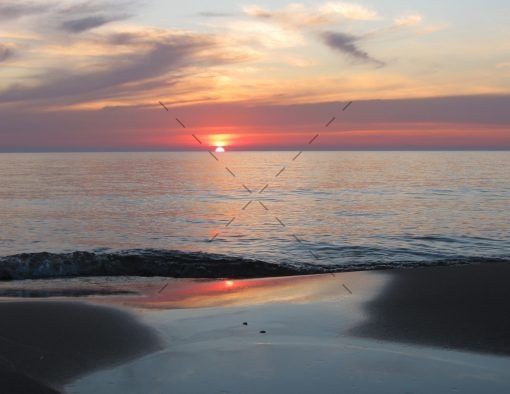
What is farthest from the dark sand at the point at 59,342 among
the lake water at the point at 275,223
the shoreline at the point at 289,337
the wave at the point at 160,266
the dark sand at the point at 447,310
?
the lake water at the point at 275,223

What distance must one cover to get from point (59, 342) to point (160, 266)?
879cm

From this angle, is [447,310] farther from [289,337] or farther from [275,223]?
[275,223]

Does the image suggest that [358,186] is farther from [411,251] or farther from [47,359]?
[47,359]

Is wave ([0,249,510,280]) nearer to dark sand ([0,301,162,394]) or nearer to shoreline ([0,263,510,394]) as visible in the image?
shoreline ([0,263,510,394])

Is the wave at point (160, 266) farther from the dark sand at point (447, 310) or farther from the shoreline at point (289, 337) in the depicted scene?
the dark sand at point (447, 310)

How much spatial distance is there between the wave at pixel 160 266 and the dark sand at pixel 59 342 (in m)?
5.60

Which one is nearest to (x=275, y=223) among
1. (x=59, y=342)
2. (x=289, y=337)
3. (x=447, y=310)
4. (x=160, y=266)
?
(x=160, y=266)

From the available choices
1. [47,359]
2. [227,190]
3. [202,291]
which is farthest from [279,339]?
[227,190]

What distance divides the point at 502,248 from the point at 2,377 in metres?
18.7

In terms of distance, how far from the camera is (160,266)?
16734 millimetres

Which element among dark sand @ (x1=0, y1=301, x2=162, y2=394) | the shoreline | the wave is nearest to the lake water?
the wave

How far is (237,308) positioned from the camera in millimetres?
9992

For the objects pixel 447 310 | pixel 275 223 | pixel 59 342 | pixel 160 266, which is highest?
pixel 59 342

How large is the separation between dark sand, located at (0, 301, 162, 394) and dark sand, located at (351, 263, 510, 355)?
3.49m
